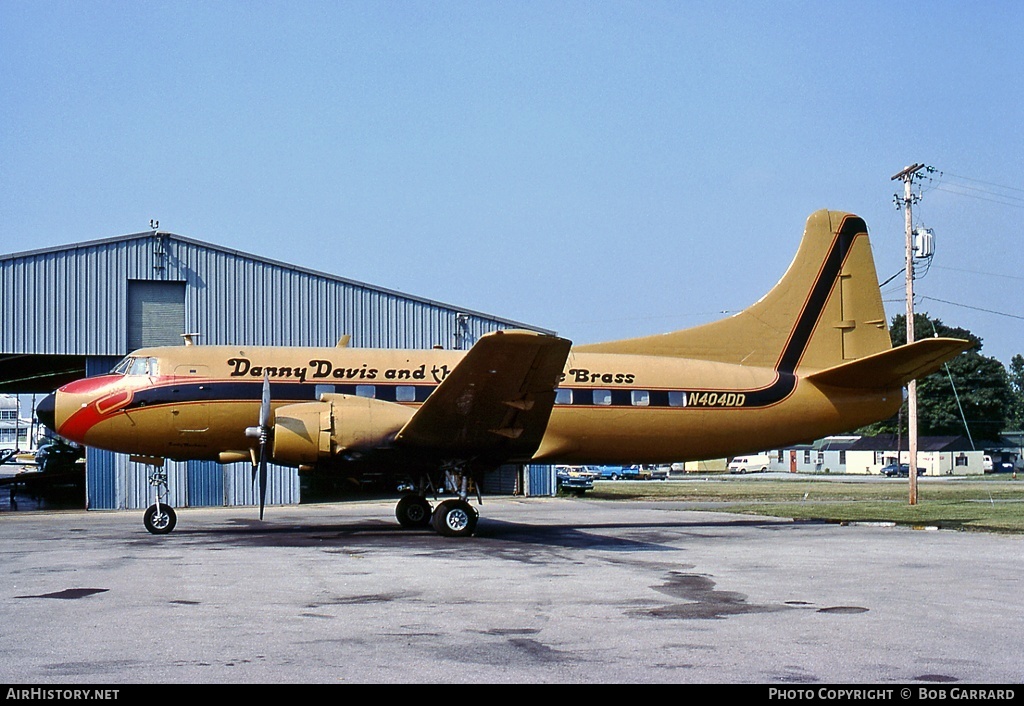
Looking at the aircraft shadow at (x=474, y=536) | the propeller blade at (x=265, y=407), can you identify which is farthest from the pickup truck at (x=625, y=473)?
the propeller blade at (x=265, y=407)

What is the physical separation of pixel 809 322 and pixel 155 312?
22.2 m

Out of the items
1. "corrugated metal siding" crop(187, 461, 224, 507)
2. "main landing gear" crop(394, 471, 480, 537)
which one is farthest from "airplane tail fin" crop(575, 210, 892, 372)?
"corrugated metal siding" crop(187, 461, 224, 507)

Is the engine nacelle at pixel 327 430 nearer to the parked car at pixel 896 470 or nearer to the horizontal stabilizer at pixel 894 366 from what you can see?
the horizontal stabilizer at pixel 894 366

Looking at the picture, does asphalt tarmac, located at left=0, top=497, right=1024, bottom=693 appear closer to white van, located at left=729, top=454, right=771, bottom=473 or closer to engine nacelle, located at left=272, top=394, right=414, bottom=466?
engine nacelle, located at left=272, top=394, right=414, bottom=466

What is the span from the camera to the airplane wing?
16641 mm

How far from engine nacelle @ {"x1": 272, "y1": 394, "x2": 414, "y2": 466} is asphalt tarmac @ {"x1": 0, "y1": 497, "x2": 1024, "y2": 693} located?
1762 mm

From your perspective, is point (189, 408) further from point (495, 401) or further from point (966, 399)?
point (966, 399)

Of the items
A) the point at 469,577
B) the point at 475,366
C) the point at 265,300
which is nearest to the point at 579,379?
the point at 475,366

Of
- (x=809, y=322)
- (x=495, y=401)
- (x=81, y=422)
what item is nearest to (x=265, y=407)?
(x=81, y=422)

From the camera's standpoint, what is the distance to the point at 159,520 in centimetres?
2005

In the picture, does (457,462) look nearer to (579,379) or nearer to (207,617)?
(579,379)

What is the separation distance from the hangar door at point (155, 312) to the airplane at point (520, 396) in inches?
531

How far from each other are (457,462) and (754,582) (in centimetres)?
796
